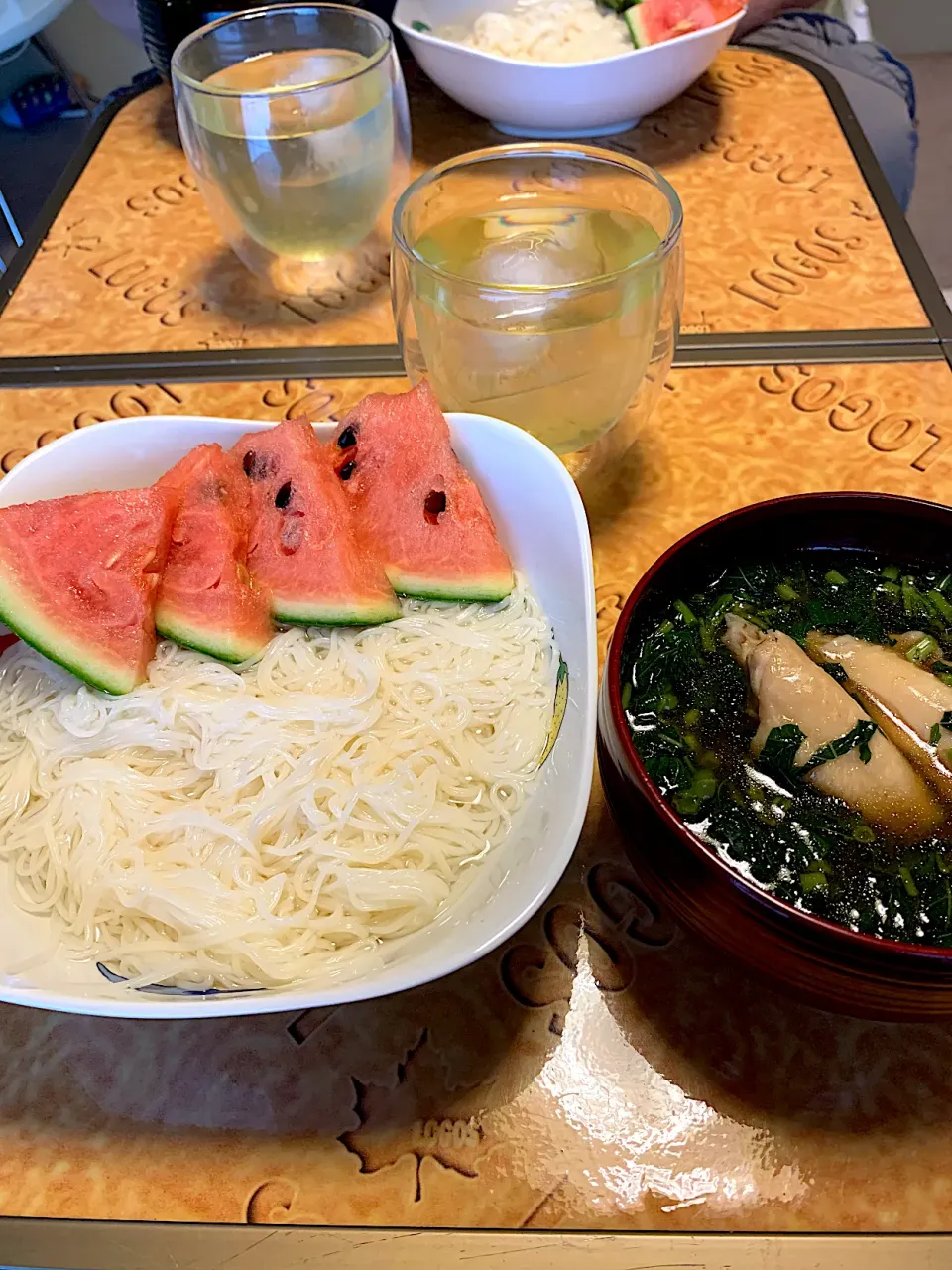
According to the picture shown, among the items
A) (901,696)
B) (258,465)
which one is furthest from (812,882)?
(258,465)

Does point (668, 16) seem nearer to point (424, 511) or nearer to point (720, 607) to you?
point (424, 511)

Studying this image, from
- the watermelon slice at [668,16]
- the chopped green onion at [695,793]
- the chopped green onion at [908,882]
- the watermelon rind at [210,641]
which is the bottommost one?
the chopped green onion at [908,882]

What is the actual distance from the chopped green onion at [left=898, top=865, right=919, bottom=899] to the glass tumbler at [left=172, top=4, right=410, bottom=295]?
4.70 feet

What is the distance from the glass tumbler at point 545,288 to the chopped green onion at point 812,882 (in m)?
0.73

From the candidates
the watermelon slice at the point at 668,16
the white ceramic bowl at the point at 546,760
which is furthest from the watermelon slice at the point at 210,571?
the watermelon slice at the point at 668,16

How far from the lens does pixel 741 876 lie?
2.26ft

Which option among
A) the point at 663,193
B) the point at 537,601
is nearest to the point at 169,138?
the point at 663,193

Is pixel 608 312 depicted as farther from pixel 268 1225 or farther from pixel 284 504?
pixel 268 1225

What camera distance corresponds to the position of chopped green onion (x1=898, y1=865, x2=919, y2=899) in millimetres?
767

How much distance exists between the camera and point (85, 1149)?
0.83 meters

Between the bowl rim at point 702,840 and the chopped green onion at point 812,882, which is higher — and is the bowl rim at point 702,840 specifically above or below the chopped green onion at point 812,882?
above

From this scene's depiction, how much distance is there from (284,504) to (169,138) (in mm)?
1630

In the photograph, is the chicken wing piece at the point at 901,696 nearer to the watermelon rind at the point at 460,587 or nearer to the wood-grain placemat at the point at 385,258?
the watermelon rind at the point at 460,587

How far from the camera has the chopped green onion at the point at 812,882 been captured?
2.52ft
